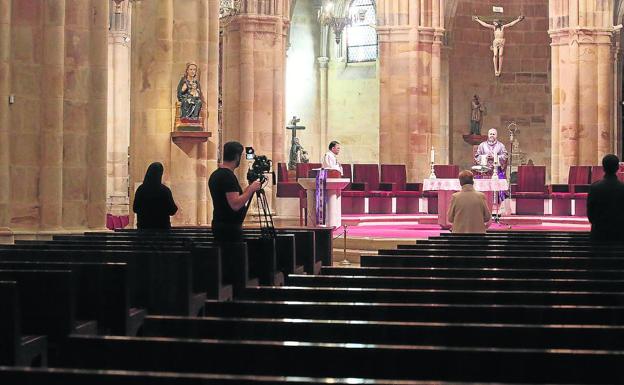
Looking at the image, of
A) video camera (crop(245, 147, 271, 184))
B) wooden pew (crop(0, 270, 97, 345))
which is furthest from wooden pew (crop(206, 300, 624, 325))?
video camera (crop(245, 147, 271, 184))

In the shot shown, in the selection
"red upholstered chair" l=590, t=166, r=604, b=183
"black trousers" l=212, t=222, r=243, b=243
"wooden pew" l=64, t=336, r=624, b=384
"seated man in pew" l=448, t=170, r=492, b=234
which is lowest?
"wooden pew" l=64, t=336, r=624, b=384

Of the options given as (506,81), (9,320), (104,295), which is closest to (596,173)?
(506,81)

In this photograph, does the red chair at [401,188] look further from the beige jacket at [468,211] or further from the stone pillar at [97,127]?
the beige jacket at [468,211]

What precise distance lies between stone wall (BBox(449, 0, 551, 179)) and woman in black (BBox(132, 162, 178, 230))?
2335 centimetres

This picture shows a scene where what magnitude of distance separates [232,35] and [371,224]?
286 inches

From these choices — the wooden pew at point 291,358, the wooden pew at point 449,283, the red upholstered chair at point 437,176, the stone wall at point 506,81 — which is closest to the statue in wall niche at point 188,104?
the red upholstered chair at point 437,176

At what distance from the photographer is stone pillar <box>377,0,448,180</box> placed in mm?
28500

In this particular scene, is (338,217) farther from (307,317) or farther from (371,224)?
(307,317)

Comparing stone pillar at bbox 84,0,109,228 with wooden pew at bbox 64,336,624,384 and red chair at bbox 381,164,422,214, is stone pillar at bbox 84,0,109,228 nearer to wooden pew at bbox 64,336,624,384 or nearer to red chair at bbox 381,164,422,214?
wooden pew at bbox 64,336,624,384

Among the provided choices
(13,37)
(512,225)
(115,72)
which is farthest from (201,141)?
(115,72)

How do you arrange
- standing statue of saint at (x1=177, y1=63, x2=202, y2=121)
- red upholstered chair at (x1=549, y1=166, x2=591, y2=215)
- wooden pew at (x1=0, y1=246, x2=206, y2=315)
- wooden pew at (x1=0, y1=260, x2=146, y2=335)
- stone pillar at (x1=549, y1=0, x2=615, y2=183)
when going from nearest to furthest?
wooden pew at (x1=0, y1=260, x2=146, y2=335), wooden pew at (x1=0, y1=246, x2=206, y2=315), standing statue of saint at (x1=177, y1=63, x2=202, y2=121), red upholstered chair at (x1=549, y1=166, x2=591, y2=215), stone pillar at (x1=549, y1=0, x2=615, y2=183)

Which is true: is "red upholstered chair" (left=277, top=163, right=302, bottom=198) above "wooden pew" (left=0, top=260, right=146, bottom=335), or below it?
above

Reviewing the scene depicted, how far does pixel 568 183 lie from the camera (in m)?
26.4

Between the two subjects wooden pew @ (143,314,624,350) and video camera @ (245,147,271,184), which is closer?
wooden pew @ (143,314,624,350)
